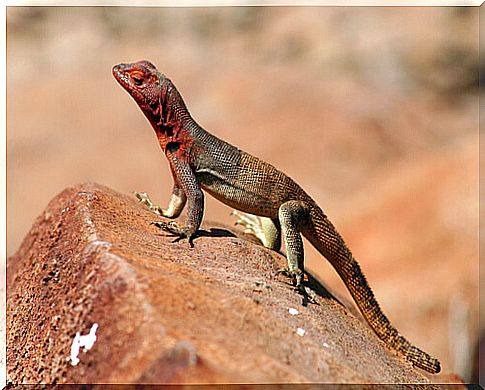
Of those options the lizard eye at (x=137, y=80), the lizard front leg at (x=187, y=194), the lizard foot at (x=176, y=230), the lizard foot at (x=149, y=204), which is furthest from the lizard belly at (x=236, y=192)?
the lizard eye at (x=137, y=80)

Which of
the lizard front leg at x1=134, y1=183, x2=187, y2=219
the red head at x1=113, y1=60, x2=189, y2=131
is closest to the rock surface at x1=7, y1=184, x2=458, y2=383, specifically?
the lizard front leg at x1=134, y1=183, x2=187, y2=219

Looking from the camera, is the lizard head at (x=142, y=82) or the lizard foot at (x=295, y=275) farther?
the lizard head at (x=142, y=82)

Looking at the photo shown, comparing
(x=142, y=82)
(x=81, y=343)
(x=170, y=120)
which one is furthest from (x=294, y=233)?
(x=81, y=343)

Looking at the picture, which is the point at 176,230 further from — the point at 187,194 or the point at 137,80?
the point at 137,80

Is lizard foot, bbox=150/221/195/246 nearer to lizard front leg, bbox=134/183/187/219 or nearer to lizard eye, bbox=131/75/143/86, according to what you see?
lizard front leg, bbox=134/183/187/219

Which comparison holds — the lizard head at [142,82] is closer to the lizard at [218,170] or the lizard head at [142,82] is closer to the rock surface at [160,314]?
the lizard at [218,170]
